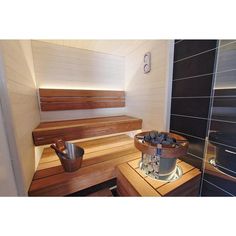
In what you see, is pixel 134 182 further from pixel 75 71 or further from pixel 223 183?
pixel 75 71

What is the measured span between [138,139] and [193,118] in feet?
1.85

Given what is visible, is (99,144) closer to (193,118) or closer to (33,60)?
(193,118)

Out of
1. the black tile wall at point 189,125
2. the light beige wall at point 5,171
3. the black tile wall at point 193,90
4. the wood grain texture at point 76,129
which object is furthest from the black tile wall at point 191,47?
the light beige wall at point 5,171

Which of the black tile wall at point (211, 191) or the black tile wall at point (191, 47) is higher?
the black tile wall at point (191, 47)

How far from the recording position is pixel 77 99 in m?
1.65

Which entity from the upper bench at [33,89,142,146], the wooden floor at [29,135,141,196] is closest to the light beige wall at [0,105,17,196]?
the wooden floor at [29,135,141,196]

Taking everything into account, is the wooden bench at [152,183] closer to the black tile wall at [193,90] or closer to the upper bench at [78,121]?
the black tile wall at [193,90]

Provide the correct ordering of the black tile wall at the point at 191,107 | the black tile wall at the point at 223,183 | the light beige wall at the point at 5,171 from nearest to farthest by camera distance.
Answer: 1. the light beige wall at the point at 5,171
2. the black tile wall at the point at 223,183
3. the black tile wall at the point at 191,107

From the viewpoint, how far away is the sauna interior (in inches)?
29.0

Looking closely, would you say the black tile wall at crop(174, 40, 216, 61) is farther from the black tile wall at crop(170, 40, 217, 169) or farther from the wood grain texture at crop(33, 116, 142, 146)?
the wood grain texture at crop(33, 116, 142, 146)

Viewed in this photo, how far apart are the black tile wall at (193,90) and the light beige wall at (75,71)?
1.14 meters

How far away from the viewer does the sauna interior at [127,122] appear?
74cm

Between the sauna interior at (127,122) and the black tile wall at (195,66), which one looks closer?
the sauna interior at (127,122)
